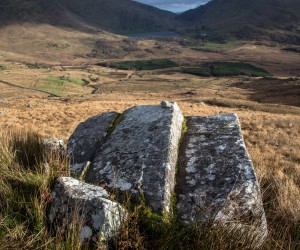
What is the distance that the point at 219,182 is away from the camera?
4406 mm

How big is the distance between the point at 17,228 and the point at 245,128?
19.7 meters

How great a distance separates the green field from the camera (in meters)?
164

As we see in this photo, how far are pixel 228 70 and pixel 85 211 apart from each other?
175400 mm

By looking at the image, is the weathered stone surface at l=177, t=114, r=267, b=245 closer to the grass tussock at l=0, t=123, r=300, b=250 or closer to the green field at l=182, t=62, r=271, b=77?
the grass tussock at l=0, t=123, r=300, b=250

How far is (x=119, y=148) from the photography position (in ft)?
17.8

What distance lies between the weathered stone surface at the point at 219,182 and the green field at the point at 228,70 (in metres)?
162

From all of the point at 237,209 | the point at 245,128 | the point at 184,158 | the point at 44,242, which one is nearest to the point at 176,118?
the point at 184,158

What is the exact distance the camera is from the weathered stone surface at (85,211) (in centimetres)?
340

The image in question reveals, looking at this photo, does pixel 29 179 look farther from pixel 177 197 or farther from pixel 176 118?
pixel 176 118

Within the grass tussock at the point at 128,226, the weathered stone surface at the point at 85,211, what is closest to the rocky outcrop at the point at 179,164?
the grass tussock at the point at 128,226

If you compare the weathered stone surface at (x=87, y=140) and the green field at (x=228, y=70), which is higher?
the weathered stone surface at (x=87, y=140)

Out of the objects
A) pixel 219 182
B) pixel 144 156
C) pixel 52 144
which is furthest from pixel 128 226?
pixel 52 144

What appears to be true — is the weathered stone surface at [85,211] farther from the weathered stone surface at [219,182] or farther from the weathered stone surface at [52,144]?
the weathered stone surface at [52,144]

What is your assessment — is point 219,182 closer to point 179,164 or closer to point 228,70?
point 179,164
